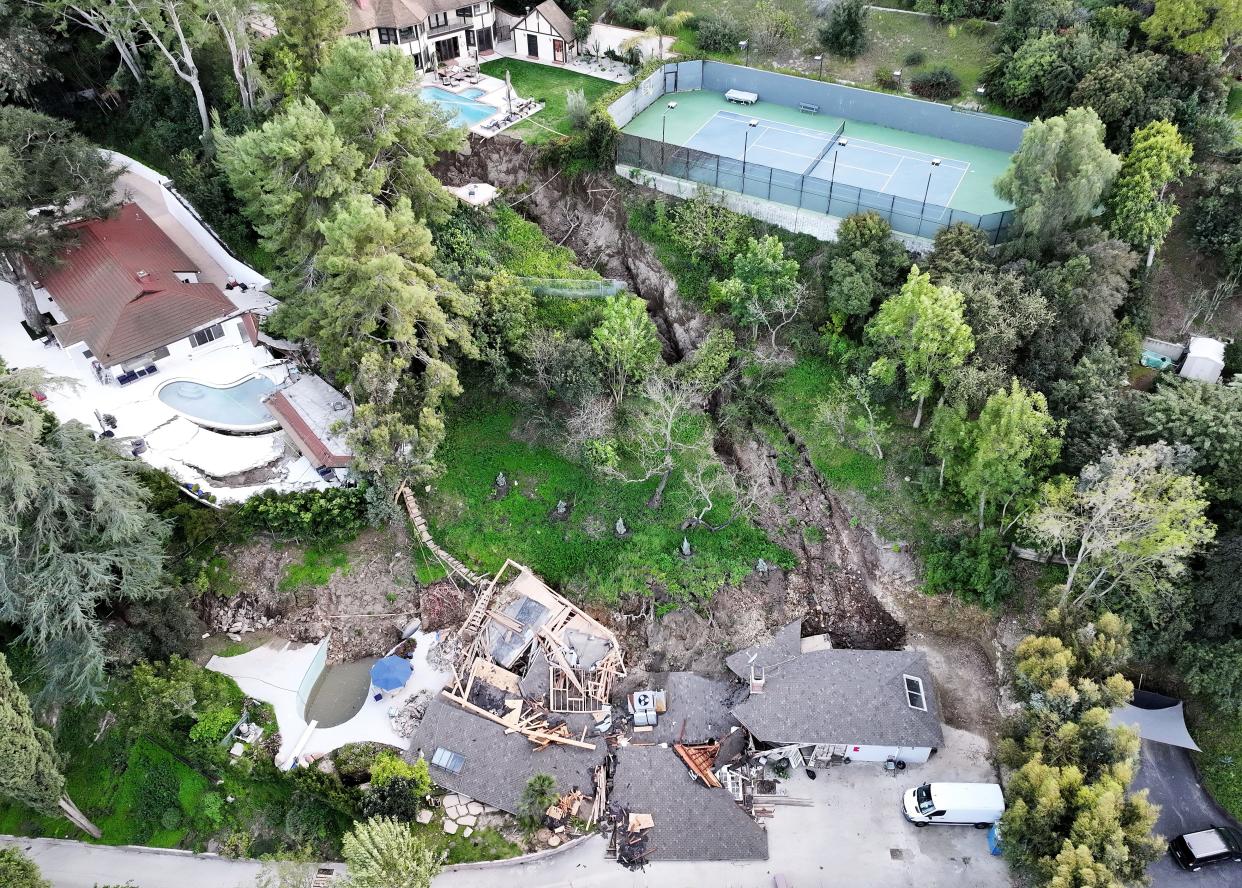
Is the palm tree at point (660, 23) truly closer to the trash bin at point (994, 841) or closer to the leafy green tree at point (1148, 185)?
the leafy green tree at point (1148, 185)

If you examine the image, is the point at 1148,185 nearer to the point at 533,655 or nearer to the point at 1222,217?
the point at 1222,217

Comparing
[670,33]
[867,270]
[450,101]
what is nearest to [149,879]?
[867,270]

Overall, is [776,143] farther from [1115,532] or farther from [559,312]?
[1115,532]

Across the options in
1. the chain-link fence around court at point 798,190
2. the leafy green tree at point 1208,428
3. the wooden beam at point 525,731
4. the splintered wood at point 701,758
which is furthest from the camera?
the chain-link fence around court at point 798,190

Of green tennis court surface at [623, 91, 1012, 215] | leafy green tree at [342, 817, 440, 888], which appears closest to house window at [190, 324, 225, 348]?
green tennis court surface at [623, 91, 1012, 215]

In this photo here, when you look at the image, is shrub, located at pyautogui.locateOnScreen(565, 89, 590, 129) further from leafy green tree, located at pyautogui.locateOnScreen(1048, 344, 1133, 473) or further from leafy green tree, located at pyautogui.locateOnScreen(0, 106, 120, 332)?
leafy green tree, located at pyautogui.locateOnScreen(1048, 344, 1133, 473)

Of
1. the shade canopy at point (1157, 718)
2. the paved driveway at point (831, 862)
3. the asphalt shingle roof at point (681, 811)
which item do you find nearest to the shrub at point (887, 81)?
the shade canopy at point (1157, 718)
